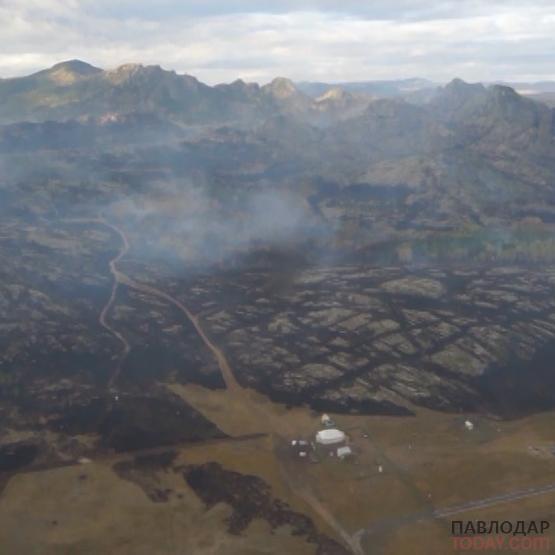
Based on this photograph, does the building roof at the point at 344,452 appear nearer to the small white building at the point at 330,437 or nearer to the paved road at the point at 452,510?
the small white building at the point at 330,437

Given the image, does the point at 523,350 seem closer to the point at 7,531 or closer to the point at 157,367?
the point at 157,367

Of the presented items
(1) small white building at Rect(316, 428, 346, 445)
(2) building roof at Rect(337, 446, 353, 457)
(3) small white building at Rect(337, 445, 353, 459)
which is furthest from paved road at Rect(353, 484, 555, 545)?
(1) small white building at Rect(316, 428, 346, 445)

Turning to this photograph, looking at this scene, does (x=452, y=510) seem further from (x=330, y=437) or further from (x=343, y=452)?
(x=330, y=437)

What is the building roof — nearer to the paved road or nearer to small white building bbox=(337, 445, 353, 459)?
small white building bbox=(337, 445, 353, 459)

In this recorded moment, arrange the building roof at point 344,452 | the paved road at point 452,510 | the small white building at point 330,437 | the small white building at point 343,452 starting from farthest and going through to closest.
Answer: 1. the small white building at point 330,437
2. the building roof at point 344,452
3. the small white building at point 343,452
4. the paved road at point 452,510

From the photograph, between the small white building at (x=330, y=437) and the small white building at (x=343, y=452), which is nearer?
the small white building at (x=343, y=452)

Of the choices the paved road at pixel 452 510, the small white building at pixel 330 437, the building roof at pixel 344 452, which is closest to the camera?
the paved road at pixel 452 510

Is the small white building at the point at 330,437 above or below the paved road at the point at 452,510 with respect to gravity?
above

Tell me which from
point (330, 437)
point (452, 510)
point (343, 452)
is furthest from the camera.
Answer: point (330, 437)

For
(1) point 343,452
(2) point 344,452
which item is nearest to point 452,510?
(2) point 344,452

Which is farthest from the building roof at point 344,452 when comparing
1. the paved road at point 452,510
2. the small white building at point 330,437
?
the paved road at point 452,510
